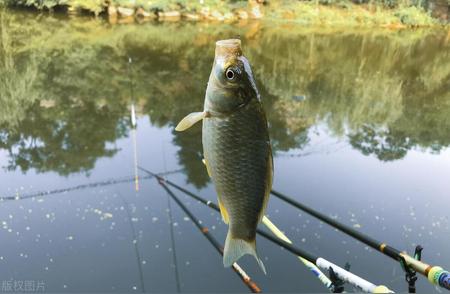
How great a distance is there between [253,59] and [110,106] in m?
6.31

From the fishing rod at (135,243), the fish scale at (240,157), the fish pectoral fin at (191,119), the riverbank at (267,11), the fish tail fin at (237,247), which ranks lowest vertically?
the fishing rod at (135,243)

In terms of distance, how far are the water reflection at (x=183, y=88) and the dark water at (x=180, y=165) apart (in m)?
0.05

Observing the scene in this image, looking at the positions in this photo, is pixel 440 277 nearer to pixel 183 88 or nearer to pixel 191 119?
pixel 191 119

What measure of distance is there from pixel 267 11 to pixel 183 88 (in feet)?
47.6

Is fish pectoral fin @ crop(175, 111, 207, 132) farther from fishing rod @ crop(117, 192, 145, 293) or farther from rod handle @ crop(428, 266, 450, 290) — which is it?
fishing rod @ crop(117, 192, 145, 293)

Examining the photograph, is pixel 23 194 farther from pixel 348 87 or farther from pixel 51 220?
pixel 348 87

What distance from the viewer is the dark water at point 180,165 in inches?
Answer: 167

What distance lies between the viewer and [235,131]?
111 centimetres

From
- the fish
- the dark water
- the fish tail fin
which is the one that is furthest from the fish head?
the dark water

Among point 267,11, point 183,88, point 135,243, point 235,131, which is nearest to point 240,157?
point 235,131

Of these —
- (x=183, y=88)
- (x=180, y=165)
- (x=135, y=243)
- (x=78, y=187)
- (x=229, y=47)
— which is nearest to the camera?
(x=229, y=47)

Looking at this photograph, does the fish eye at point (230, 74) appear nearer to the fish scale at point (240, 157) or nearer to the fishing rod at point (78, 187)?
the fish scale at point (240, 157)

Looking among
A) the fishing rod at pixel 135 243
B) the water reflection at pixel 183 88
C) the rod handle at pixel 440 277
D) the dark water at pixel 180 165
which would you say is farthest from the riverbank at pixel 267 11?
the rod handle at pixel 440 277

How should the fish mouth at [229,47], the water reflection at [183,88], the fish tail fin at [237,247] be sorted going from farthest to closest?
the water reflection at [183,88], the fish tail fin at [237,247], the fish mouth at [229,47]
